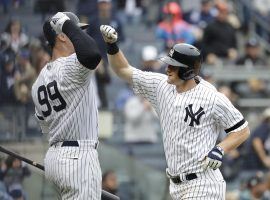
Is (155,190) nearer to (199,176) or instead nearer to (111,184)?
(111,184)

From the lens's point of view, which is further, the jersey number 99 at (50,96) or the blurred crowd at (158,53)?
the blurred crowd at (158,53)

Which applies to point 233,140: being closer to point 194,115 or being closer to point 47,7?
point 194,115

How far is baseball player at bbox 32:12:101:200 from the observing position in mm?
8578

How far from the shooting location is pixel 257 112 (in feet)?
59.2

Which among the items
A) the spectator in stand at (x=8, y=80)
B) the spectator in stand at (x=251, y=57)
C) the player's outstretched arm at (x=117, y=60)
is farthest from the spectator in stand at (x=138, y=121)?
the player's outstretched arm at (x=117, y=60)

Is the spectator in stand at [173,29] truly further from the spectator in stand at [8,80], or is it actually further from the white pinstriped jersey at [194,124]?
the white pinstriped jersey at [194,124]

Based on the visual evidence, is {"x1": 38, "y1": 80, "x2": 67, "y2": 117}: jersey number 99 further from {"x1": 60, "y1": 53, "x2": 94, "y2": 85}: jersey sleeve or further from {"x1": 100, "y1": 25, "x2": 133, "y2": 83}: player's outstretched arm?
{"x1": 100, "y1": 25, "x2": 133, "y2": 83}: player's outstretched arm

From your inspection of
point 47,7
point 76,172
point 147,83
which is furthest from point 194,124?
point 47,7

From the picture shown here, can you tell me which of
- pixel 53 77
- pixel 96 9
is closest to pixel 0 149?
pixel 53 77

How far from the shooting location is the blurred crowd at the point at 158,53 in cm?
1118

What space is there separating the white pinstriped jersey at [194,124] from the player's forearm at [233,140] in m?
0.04

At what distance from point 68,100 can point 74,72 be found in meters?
0.26

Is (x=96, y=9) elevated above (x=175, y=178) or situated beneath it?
elevated above

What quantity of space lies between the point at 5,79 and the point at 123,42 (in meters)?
6.36
